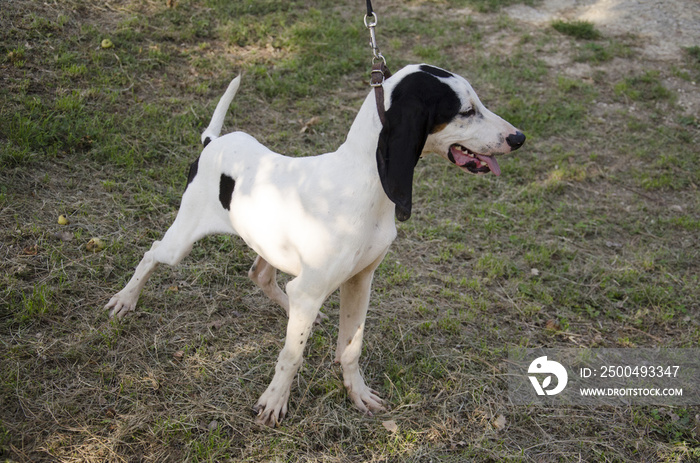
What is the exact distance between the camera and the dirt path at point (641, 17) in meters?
7.75

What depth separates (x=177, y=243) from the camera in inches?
127

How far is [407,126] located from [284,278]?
2105mm

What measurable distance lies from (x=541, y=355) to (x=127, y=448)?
2.41m

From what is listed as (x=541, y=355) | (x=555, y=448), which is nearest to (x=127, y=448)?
(x=555, y=448)

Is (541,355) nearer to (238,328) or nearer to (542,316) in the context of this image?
(542,316)

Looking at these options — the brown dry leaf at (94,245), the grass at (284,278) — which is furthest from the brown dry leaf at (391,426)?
the brown dry leaf at (94,245)

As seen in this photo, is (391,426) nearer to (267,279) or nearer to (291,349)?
(291,349)

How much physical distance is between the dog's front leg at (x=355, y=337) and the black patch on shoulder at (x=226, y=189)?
28.2 inches

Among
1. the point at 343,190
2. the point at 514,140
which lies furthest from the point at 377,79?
the point at 514,140

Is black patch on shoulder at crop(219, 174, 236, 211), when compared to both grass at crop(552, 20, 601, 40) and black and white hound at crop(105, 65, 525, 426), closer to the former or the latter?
black and white hound at crop(105, 65, 525, 426)

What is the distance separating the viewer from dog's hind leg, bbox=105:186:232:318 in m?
3.11

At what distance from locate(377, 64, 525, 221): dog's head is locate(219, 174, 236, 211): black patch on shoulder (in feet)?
2.87

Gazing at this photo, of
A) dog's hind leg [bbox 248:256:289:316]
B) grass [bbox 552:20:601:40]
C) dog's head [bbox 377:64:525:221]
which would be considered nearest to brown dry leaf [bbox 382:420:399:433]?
dog's hind leg [bbox 248:256:289:316]

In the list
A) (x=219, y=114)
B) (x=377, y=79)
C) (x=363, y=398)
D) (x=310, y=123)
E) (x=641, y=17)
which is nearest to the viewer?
(x=377, y=79)
